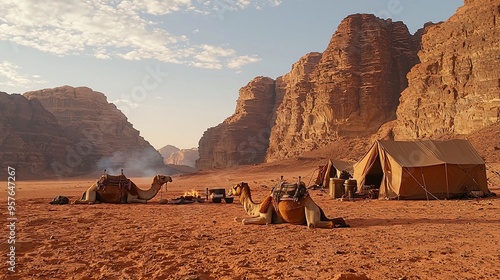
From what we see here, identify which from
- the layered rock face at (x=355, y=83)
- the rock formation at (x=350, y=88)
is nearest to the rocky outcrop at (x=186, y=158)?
the rock formation at (x=350, y=88)

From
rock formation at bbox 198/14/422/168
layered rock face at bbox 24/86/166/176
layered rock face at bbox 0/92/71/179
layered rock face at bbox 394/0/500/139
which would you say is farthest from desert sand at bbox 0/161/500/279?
layered rock face at bbox 24/86/166/176

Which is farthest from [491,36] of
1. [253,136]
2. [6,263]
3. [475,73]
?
[253,136]

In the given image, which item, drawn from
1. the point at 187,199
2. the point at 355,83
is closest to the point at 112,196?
the point at 187,199

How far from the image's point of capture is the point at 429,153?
16.2 metres

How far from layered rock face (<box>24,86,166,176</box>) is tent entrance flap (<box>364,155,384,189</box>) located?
7565 centimetres

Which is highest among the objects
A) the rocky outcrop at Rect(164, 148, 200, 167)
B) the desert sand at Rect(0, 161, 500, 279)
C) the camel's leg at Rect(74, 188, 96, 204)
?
the rocky outcrop at Rect(164, 148, 200, 167)

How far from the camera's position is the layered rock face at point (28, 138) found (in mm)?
70438

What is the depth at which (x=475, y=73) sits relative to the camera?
39.9 meters

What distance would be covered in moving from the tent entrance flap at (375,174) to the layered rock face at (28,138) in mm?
66617

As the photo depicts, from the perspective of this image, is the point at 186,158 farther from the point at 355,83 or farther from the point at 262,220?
the point at 262,220

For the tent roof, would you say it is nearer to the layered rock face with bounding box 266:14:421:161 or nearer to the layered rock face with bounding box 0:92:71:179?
→ the layered rock face with bounding box 266:14:421:161

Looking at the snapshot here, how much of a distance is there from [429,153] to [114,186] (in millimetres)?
13366

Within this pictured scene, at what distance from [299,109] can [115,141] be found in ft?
169

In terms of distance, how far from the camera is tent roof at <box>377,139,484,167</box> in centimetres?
1573
